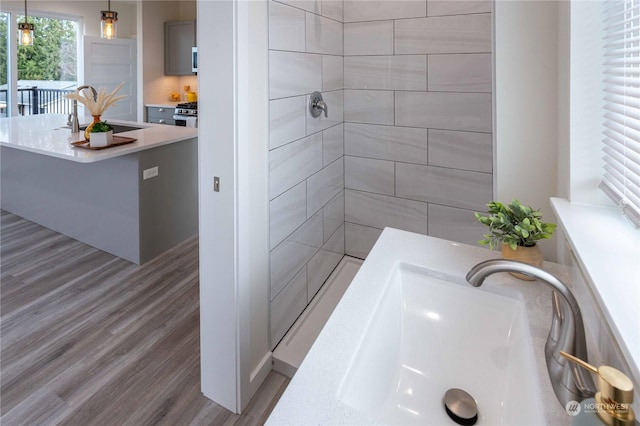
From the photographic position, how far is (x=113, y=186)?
3184 millimetres

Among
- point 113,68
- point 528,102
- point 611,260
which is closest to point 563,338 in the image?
point 611,260

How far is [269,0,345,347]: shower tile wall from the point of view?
1.81 metres

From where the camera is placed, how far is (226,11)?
1405 millimetres

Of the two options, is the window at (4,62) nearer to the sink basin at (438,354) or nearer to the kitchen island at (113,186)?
the kitchen island at (113,186)

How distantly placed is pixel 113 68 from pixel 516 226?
6.62m

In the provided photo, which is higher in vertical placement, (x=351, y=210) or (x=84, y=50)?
(x=84, y=50)

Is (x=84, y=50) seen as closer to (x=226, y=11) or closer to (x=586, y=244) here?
(x=226, y=11)

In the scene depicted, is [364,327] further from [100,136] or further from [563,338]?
[100,136]

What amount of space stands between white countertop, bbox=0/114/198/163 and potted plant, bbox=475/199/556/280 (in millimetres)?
2446

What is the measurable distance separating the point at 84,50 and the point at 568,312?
22.0ft

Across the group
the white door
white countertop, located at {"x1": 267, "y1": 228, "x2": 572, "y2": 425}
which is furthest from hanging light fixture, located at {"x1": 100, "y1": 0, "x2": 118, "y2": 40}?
white countertop, located at {"x1": 267, "y1": 228, "x2": 572, "y2": 425}

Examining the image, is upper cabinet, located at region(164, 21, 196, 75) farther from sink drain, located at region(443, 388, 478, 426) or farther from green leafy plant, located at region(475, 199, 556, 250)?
sink drain, located at region(443, 388, 478, 426)

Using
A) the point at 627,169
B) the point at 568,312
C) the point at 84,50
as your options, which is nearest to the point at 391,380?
the point at 568,312

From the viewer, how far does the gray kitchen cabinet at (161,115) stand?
5840 millimetres
